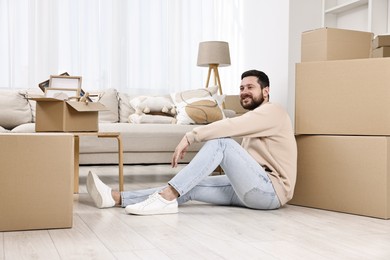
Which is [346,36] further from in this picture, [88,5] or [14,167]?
[88,5]

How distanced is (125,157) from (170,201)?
142cm

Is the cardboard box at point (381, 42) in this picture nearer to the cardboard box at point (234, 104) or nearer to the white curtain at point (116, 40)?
the cardboard box at point (234, 104)

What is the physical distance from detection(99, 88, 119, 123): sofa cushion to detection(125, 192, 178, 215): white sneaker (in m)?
2.05

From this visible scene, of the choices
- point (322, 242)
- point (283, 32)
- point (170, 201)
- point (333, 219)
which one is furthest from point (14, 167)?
point (283, 32)

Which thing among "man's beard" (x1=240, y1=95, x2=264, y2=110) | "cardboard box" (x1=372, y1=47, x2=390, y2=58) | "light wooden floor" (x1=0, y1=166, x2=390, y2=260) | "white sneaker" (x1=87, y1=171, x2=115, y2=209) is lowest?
"light wooden floor" (x1=0, y1=166, x2=390, y2=260)

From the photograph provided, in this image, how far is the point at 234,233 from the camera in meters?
2.04

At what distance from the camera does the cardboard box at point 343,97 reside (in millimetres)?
2457

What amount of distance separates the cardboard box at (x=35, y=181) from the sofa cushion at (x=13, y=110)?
2.20m

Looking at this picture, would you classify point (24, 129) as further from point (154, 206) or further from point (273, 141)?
point (273, 141)

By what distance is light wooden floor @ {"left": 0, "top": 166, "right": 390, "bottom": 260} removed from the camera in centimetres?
170

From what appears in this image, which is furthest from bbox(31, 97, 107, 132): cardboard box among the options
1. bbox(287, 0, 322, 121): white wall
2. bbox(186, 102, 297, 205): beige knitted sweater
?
bbox(287, 0, 322, 121): white wall

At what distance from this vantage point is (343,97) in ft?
8.50

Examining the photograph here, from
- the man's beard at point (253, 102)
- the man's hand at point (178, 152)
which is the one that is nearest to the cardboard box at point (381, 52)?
the man's beard at point (253, 102)

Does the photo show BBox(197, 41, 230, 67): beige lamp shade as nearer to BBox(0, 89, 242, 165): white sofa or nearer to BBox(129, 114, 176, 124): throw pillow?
BBox(129, 114, 176, 124): throw pillow
